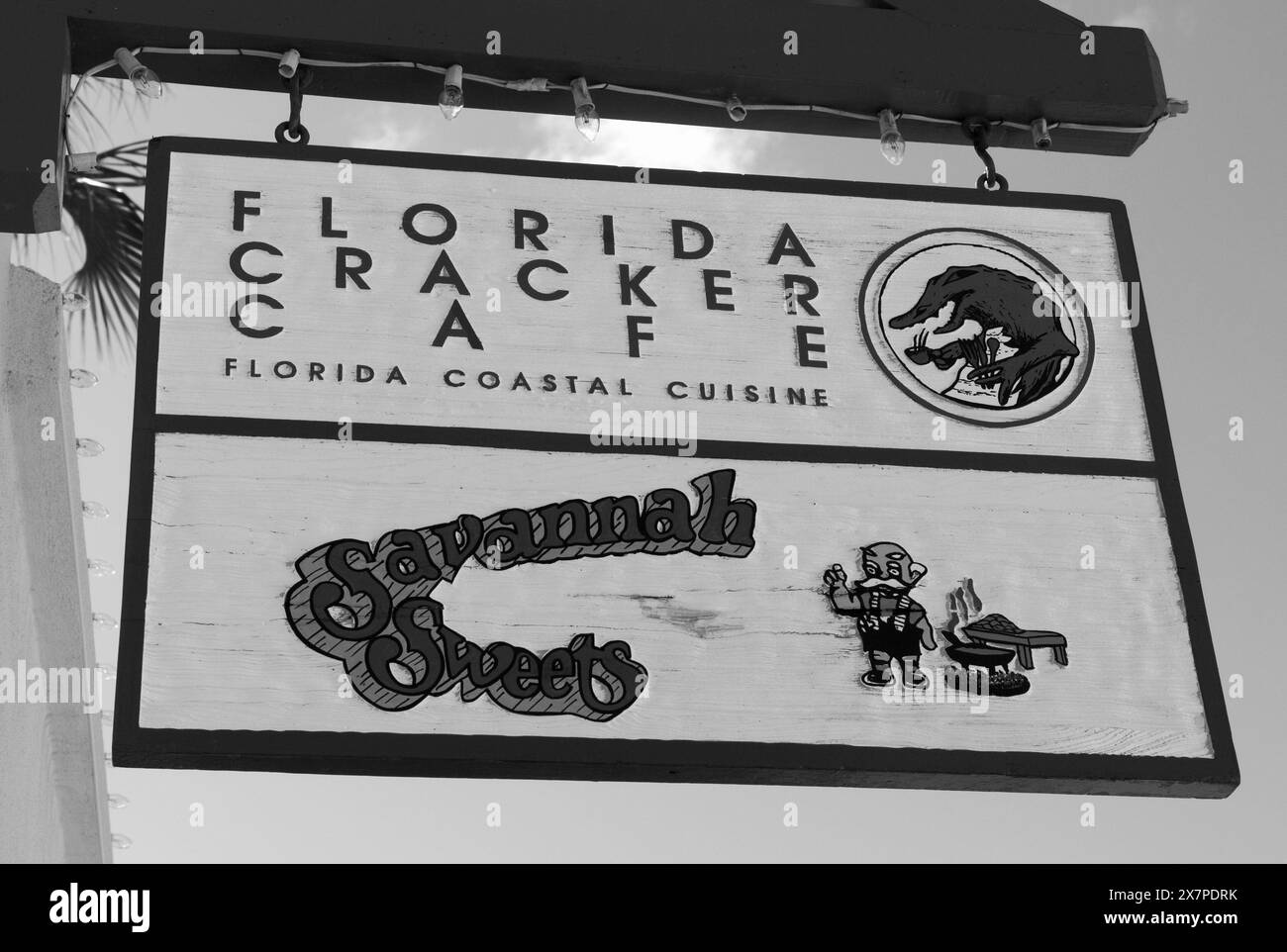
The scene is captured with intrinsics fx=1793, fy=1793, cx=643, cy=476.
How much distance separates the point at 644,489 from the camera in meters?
3.86

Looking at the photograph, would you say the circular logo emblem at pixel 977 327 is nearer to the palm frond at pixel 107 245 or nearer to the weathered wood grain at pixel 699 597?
the weathered wood grain at pixel 699 597

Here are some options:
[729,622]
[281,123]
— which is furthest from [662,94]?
[729,622]

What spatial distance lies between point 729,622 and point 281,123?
1.67m

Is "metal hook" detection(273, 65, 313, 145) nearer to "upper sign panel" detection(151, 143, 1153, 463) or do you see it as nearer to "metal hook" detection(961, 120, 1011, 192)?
"upper sign panel" detection(151, 143, 1153, 463)

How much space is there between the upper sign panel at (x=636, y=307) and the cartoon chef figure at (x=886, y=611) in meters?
0.33

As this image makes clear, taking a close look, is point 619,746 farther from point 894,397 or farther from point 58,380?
point 58,380

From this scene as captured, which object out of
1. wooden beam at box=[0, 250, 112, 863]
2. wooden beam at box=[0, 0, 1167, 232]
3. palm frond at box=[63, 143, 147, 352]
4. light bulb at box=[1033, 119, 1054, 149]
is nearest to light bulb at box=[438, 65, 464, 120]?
wooden beam at box=[0, 0, 1167, 232]

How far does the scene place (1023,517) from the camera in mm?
4000

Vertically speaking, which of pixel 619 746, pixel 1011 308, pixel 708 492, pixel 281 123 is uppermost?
pixel 281 123

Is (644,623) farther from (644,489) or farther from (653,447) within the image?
(653,447)

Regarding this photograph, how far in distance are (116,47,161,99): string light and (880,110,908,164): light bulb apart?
1.84 metres

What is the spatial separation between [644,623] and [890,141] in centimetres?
168

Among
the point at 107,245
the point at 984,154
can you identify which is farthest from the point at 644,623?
the point at 107,245

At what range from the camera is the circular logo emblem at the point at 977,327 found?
4.20 metres
